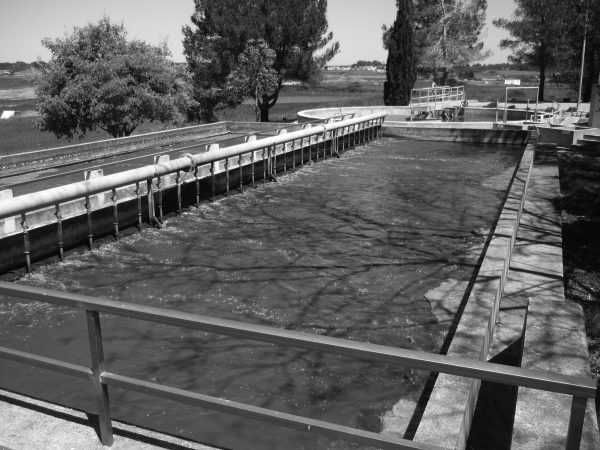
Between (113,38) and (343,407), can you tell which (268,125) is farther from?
(343,407)

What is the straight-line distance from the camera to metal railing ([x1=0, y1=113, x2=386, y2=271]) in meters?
6.75

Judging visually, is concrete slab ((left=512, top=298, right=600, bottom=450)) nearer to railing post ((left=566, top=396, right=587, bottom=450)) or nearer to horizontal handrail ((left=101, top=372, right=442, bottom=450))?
railing post ((left=566, top=396, right=587, bottom=450))

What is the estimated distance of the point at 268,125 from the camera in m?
23.5

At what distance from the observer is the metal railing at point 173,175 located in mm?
6746

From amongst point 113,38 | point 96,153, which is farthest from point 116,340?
point 113,38

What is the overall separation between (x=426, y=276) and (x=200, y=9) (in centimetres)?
3673

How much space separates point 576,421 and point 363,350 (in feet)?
2.41

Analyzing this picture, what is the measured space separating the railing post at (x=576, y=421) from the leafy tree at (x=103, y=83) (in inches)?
888

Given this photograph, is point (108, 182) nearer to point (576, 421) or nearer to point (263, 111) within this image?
point (576, 421)

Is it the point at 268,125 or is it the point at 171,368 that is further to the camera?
the point at 268,125

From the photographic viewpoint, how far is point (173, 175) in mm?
9648

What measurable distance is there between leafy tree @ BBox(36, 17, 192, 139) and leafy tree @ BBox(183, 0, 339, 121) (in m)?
12.3

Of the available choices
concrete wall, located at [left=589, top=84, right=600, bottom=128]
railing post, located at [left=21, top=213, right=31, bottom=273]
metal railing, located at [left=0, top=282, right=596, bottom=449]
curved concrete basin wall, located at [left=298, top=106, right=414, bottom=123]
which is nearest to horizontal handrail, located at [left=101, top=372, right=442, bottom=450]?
metal railing, located at [left=0, top=282, right=596, bottom=449]

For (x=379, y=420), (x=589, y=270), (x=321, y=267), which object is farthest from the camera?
(x=321, y=267)
